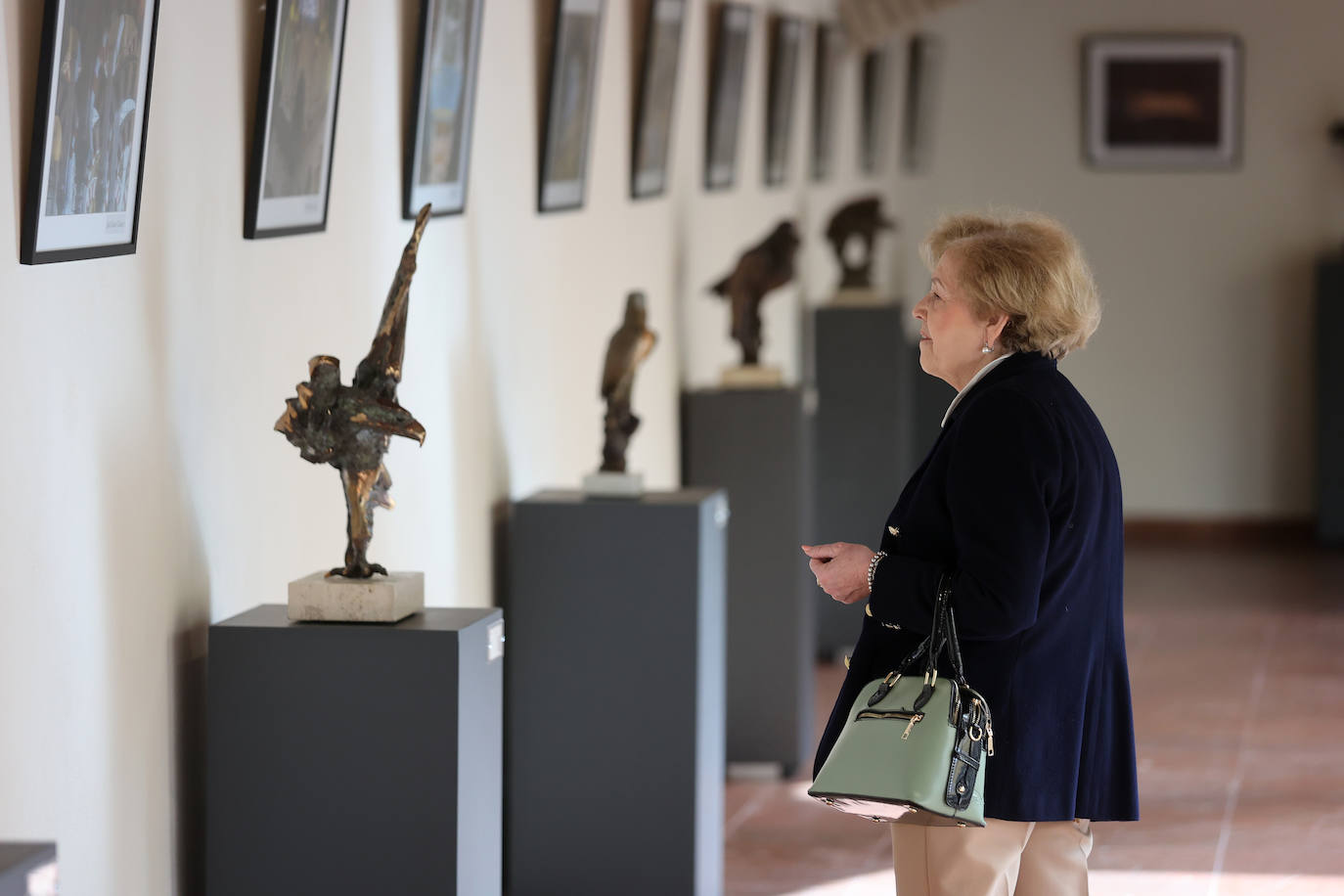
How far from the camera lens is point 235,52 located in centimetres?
437

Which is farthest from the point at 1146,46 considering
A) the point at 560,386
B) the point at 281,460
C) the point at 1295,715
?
the point at 281,460

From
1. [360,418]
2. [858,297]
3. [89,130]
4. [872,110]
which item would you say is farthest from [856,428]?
[89,130]

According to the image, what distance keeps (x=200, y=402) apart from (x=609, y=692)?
2282 millimetres

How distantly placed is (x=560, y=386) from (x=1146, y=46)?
10.5 m

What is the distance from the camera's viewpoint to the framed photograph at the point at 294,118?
14.6 ft

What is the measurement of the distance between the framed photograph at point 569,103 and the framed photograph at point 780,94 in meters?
4.16

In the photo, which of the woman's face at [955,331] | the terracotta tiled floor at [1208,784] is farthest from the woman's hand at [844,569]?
the terracotta tiled floor at [1208,784]

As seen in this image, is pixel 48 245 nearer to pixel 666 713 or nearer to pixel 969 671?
pixel 969 671

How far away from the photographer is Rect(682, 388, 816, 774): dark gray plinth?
861cm

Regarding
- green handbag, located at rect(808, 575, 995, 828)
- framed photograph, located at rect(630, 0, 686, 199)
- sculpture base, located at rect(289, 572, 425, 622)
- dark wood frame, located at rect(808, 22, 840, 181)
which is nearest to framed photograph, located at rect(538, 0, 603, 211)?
framed photograph, located at rect(630, 0, 686, 199)

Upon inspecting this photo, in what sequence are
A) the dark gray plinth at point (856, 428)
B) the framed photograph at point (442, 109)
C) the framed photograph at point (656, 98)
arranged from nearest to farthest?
the framed photograph at point (442, 109)
the framed photograph at point (656, 98)
the dark gray plinth at point (856, 428)

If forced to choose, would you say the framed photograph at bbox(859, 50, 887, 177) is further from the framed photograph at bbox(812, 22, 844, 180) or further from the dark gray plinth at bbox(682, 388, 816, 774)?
the dark gray plinth at bbox(682, 388, 816, 774)

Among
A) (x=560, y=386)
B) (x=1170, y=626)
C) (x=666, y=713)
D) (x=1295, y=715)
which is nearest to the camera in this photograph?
(x=666, y=713)

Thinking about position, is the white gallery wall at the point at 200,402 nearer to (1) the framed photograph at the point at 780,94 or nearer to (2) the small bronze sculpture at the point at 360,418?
(2) the small bronze sculpture at the point at 360,418
